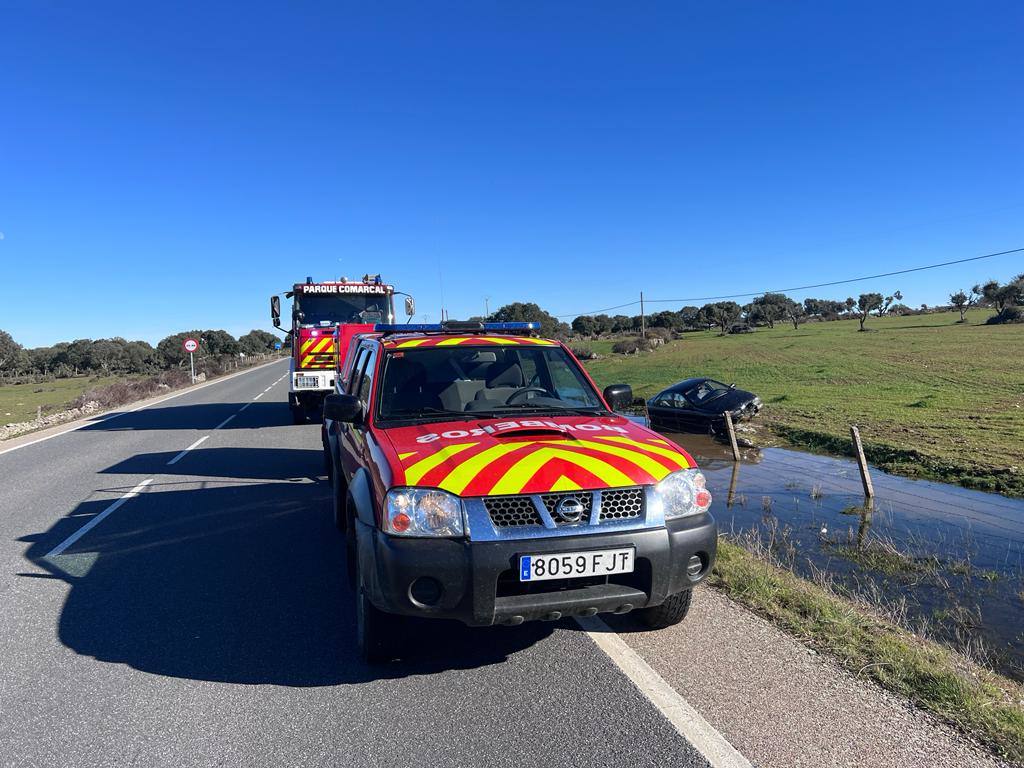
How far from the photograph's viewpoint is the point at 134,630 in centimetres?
421

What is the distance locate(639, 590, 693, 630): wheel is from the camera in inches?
157

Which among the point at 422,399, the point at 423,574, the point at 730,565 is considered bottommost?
the point at 730,565

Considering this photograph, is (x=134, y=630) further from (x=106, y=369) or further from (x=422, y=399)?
(x=106, y=369)

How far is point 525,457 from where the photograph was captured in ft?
11.4

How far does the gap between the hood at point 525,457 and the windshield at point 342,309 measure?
11.9 meters

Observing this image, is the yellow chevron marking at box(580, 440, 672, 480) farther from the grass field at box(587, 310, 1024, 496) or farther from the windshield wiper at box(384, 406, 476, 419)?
the grass field at box(587, 310, 1024, 496)

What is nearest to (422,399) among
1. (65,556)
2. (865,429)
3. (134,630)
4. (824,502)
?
(134,630)

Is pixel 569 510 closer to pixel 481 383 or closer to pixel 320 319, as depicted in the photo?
pixel 481 383

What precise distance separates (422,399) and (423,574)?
173cm

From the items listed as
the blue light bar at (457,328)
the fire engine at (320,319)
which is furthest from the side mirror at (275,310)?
the blue light bar at (457,328)

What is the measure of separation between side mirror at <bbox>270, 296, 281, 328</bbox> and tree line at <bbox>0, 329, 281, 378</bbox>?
Result: 65.6 m

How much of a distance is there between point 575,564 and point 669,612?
1.14 m

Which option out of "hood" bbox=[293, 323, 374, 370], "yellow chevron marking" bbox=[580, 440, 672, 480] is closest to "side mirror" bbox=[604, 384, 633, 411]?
"yellow chevron marking" bbox=[580, 440, 672, 480]

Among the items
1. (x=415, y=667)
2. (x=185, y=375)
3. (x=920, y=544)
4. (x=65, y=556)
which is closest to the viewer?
(x=415, y=667)
